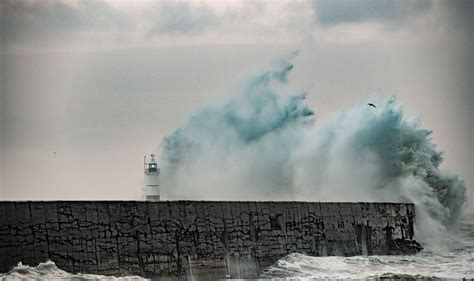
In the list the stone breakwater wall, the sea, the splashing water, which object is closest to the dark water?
the sea

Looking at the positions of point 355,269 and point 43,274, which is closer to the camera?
point 43,274

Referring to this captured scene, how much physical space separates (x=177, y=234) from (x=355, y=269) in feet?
11.1

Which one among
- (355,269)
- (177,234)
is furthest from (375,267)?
(177,234)

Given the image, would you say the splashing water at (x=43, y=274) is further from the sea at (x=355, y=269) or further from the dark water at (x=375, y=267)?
the dark water at (x=375, y=267)

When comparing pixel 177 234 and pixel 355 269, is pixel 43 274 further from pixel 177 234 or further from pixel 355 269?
pixel 355 269

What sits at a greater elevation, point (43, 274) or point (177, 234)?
point (177, 234)

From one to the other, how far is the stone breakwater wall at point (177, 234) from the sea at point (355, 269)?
13cm

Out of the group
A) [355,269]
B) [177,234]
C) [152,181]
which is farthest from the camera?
[152,181]

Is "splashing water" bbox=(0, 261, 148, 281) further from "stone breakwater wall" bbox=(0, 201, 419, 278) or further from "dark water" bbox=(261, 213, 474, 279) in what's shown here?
"dark water" bbox=(261, 213, 474, 279)

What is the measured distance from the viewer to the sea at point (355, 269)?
1559 centimetres

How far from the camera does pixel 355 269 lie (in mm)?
19297

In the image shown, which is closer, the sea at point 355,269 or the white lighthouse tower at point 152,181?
the sea at point 355,269

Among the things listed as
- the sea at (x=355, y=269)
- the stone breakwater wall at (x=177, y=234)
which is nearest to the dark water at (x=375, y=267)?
the sea at (x=355, y=269)

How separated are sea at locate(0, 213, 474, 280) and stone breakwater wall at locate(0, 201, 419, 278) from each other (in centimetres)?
13
